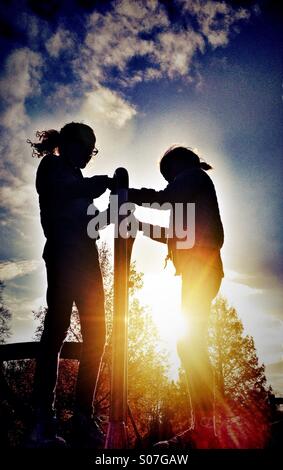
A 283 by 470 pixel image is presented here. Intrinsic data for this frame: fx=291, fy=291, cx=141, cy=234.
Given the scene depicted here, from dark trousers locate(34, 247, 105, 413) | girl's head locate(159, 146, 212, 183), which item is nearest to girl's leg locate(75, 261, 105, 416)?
dark trousers locate(34, 247, 105, 413)

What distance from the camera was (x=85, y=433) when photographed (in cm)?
208

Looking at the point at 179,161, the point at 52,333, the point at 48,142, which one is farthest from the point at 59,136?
the point at 52,333

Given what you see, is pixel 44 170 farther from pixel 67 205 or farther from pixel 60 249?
pixel 60 249

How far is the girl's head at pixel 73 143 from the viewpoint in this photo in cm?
308

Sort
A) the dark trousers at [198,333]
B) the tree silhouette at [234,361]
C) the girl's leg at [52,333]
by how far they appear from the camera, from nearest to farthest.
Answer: the girl's leg at [52,333] → the dark trousers at [198,333] → the tree silhouette at [234,361]

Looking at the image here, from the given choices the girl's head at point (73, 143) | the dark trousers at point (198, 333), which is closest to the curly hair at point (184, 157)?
Answer: the girl's head at point (73, 143)

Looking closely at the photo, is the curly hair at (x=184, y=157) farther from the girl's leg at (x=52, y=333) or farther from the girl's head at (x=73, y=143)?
the girl's leg at (x=52, y=333)

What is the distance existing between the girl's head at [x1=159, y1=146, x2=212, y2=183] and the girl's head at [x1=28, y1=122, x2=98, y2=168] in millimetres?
899

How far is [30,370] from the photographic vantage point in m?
17.9

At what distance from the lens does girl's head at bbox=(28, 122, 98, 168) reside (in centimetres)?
308

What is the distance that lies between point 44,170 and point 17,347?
2.06 meters

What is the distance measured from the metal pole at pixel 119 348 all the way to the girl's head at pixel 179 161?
4.57 ft

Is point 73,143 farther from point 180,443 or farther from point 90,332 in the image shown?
point 180,443

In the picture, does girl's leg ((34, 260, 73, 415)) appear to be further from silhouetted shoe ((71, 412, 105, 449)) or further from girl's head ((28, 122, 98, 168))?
girl's head ((28, 122, 98, 168))
